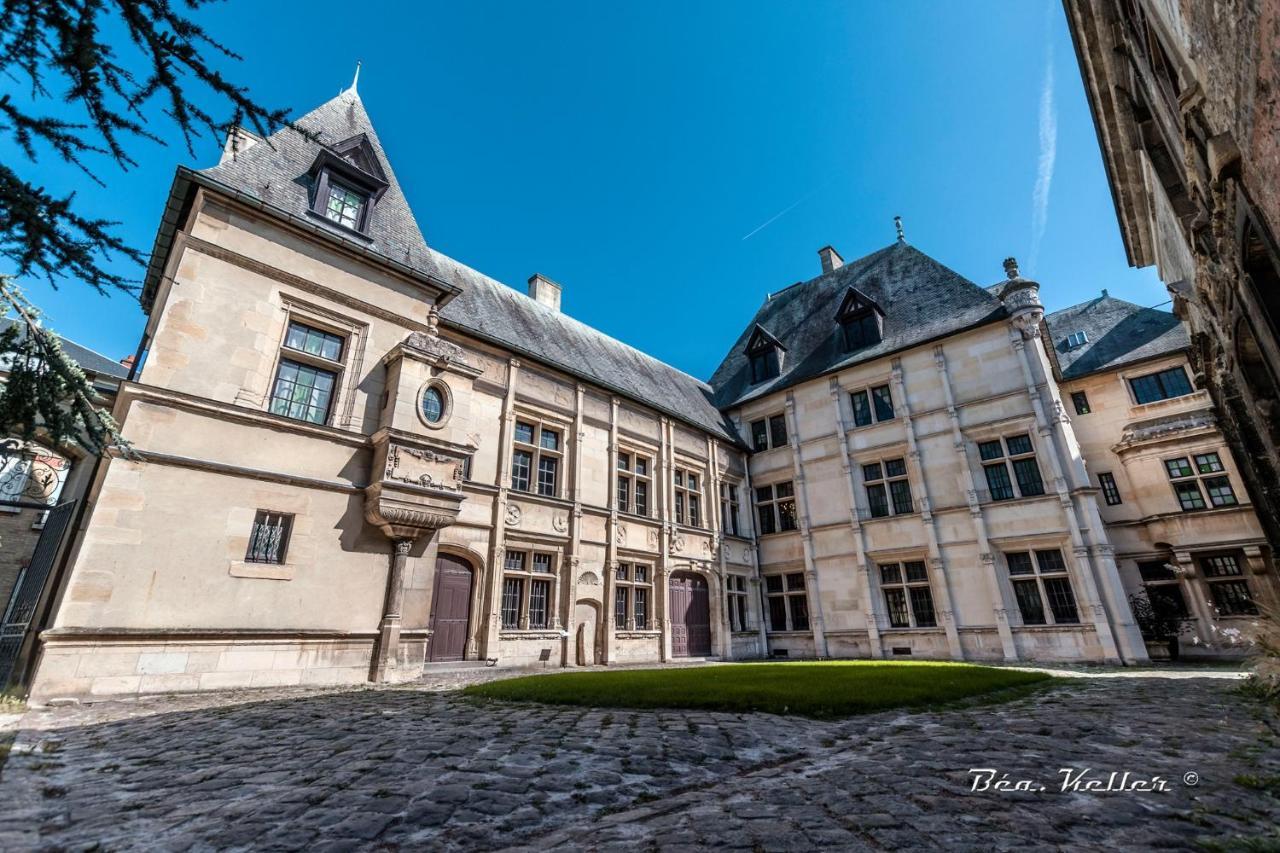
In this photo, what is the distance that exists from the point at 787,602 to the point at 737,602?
1773 mm

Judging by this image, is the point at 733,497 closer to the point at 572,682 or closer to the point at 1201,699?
the point at 572,682

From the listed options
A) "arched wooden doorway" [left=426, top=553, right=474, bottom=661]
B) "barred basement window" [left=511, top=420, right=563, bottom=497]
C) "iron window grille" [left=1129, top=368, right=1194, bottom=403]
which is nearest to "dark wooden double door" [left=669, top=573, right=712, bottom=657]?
"barred basement window" [left=511, top=420, right=563, bottom=497]

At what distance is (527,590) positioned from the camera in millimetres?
13242

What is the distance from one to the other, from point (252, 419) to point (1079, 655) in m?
19.1

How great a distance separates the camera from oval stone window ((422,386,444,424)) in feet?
35.4

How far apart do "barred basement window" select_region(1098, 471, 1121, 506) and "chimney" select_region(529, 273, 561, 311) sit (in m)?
20.0

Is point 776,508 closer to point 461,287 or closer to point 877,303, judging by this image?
point 877,303

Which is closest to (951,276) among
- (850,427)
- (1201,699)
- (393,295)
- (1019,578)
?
(850,427)

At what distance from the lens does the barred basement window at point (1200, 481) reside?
51.6 feet

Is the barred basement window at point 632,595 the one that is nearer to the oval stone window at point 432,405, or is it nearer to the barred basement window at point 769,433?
the oval stone window at point 432,405

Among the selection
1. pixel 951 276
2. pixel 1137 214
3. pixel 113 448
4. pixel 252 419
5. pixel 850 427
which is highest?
pixel 951 276

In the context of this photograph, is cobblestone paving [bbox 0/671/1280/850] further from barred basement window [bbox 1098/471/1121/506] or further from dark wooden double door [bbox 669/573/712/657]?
barred basement window [bbox 1098/471/1121/506]

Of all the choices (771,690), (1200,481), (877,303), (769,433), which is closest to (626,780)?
(771,690)

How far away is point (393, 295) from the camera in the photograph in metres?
11.5
